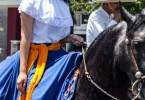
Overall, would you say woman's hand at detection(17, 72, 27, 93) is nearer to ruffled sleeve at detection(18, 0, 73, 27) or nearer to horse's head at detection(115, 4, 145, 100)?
ruffled sleeve at detection(18, 0, 73, 27)

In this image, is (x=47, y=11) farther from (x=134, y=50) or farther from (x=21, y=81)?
(x=134, y=50)

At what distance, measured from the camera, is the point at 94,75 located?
3717mm

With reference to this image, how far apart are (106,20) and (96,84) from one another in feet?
4.68

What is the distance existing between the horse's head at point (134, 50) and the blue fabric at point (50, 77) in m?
0.65

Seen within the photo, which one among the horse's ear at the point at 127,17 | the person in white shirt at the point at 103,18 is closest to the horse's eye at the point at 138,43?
the horse's ear at the point at 127,17

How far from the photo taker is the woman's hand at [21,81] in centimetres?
394

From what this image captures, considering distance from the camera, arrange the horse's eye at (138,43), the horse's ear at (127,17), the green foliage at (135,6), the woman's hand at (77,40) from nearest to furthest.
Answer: the horse's eye at (138,43) < the horse's ear at (127,17) < the woman's hand at (77,40) < the green foliage at (135,6)

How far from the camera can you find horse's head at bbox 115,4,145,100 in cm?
324

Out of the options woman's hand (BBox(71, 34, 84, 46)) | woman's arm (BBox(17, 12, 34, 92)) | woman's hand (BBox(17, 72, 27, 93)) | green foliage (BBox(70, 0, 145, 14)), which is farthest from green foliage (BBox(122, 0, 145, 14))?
woman's hand (BBox(17, 72, 27, 93))

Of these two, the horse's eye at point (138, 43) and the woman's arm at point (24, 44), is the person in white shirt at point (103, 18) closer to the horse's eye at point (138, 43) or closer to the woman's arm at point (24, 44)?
the woman's arm at point (24, 44)

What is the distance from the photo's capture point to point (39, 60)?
408 centimetres

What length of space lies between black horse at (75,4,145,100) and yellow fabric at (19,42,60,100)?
38 cm

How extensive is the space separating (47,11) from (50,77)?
61 cm

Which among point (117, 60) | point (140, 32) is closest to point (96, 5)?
point (117, 60)
